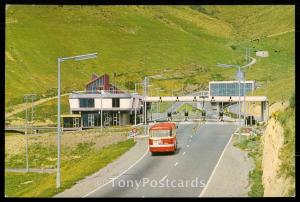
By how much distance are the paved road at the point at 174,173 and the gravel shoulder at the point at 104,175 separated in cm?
77

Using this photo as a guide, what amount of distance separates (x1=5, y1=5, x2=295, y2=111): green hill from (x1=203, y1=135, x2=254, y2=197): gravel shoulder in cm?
7315

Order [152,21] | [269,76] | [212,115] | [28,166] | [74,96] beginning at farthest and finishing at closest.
Result: [152,21] < [269,76] < [212,115] < [74,96] < [28,166]

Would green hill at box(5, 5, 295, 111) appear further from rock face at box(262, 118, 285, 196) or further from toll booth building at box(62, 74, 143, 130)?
rock face at box(262, 118, 285, 196)

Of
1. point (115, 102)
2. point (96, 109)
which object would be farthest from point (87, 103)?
point (115, 102)

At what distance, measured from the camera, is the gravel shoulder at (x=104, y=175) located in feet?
108

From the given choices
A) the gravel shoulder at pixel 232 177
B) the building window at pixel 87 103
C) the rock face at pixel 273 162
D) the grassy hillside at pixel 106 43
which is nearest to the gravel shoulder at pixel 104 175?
the gravel shoulder at pixel 232 177

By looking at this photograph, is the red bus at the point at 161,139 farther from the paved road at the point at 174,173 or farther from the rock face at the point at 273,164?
the rock face at the point at 273,164

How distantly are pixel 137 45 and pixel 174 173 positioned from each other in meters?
118

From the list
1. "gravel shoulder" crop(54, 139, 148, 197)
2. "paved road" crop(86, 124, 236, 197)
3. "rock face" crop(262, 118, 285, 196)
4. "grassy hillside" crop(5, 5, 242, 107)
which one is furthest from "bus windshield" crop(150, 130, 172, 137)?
"grassy hillside" crop(5, 5, 242, 107)

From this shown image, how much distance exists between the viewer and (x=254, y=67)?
Result: 147625mm
